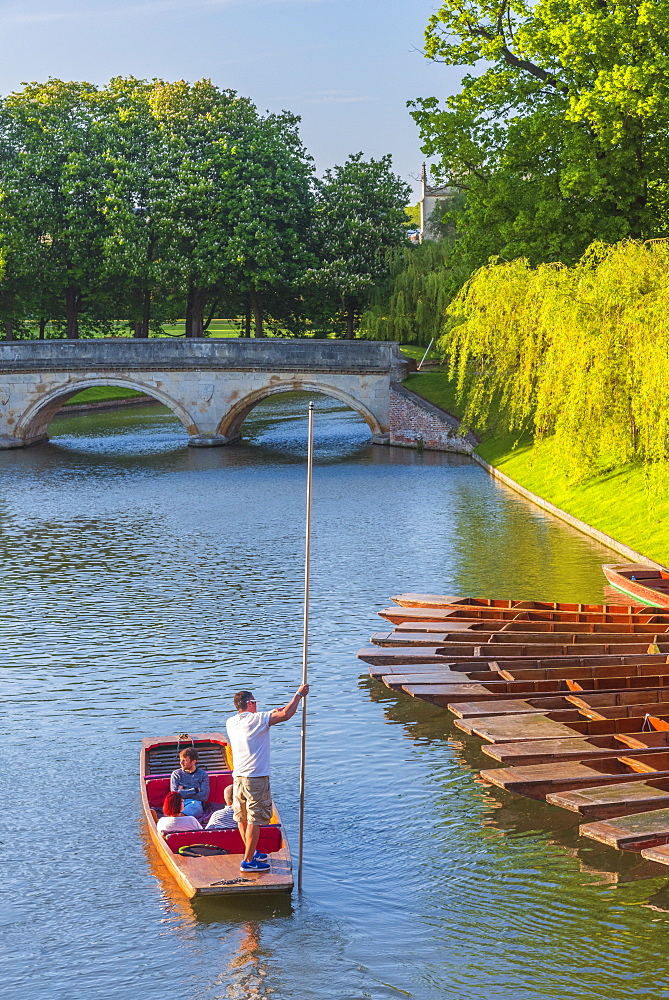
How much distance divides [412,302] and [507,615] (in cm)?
3949

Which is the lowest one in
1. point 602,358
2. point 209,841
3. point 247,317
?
point 209,841

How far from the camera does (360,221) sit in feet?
213

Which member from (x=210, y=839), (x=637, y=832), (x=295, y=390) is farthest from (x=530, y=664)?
(x=295, y=390)

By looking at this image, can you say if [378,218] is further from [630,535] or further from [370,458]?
[630,535]

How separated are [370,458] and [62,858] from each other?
120 ft

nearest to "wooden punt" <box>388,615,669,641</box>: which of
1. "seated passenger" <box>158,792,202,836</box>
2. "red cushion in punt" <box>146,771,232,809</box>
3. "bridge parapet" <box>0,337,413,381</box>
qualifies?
"red cushion in punt" <box>146,771,232,809</box>

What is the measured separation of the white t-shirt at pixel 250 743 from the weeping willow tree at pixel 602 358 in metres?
16.7

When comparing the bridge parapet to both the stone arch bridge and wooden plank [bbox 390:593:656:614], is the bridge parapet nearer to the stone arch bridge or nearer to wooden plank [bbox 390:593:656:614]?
the stone arch bridge

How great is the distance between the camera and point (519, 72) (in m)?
44.3

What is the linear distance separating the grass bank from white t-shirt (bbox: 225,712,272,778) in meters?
16.7

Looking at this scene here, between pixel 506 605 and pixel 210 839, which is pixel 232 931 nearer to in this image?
pixel 210 839

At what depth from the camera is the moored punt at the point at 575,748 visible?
1545cm

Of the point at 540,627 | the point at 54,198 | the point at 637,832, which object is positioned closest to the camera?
the point at 637,832

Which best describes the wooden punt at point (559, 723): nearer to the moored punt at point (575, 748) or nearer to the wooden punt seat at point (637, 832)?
the moored punt at point (575, 748)
